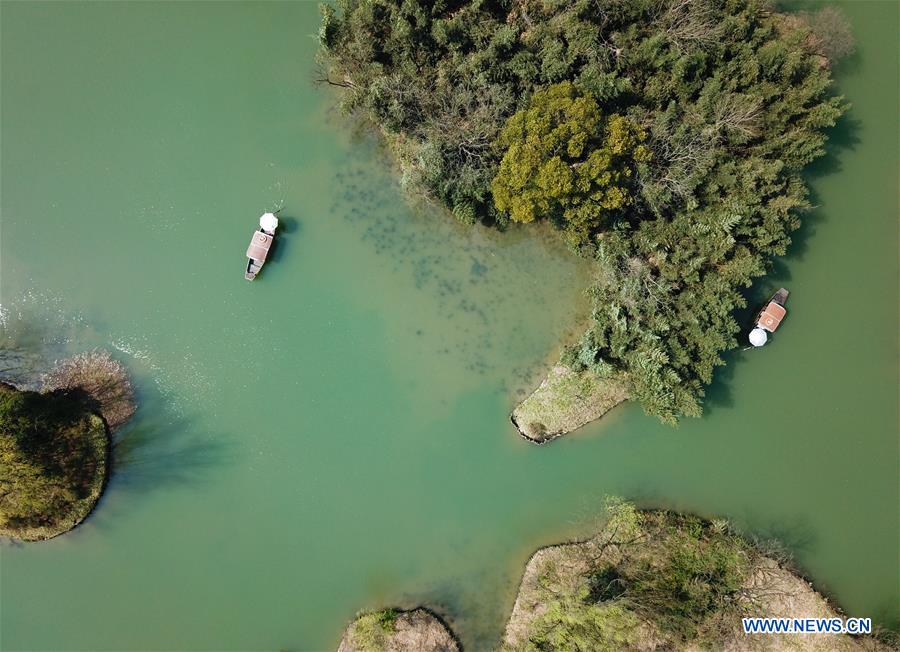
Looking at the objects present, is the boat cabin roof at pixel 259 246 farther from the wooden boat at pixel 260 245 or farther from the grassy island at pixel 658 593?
the grassy island at pixel 658 593

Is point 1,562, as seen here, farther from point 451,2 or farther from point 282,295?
point 451,2

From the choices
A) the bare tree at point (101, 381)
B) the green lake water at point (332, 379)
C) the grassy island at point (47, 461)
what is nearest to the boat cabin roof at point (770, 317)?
the green lake water at point (332, 379)

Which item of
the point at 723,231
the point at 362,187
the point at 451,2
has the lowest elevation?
the point at 723,231

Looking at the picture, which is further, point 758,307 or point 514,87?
point 758,307

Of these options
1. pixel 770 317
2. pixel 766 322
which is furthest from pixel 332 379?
pixel 770 317

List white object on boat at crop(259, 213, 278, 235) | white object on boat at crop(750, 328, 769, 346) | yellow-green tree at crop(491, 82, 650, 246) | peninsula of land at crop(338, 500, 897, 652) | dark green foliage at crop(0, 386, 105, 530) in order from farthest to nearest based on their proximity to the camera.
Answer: white object on boat at crop(259, 213, 278, 235) < white object on boat at crop(750, 328, 769, 346) < peninsula of land at crop(338, 500, 897, 652) < dark green foliage at crop(0, 386, 105, 530) < yellow-green tree at crop(491, 82, 650, 246)

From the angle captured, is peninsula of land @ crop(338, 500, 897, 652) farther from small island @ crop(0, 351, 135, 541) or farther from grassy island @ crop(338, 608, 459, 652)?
small island @ crop(0, 351, 135, 541)

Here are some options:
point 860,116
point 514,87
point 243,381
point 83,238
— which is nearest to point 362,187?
point 514,87

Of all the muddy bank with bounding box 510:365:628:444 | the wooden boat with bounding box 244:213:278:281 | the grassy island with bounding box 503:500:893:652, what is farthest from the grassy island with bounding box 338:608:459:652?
the wooden boat with bounding box 244:213:278:281
